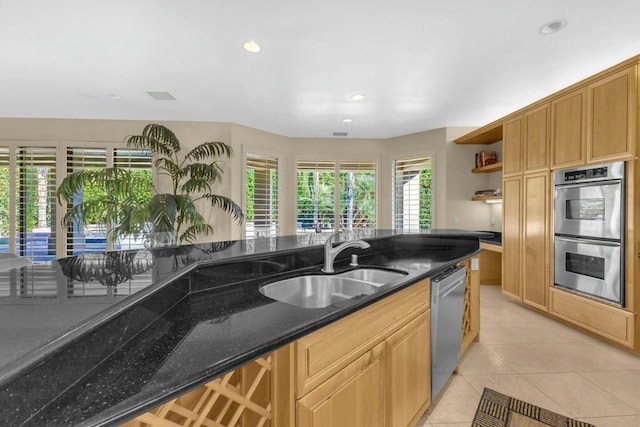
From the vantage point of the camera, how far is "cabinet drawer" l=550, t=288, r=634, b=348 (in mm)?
2512

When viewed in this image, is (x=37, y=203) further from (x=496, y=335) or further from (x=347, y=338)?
(x=496, y=335)

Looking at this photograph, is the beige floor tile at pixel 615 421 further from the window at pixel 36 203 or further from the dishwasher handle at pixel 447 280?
the window at pixel 36 203

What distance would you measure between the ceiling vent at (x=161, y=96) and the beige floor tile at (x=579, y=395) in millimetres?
4447

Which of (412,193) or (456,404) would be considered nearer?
(456,404)

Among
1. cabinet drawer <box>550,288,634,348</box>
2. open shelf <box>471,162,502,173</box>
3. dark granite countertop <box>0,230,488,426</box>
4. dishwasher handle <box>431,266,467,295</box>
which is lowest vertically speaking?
cabinet drawer <box>550,288,634,348</box>

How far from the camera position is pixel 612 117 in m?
2.59

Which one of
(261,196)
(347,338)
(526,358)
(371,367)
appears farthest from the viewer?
(261,196)

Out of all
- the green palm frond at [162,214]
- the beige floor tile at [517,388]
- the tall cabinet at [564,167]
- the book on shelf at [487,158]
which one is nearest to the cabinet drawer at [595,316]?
→ the tall cabinet at [564,167]

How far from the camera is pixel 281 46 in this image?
258 centimetres

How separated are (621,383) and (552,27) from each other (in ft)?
8.69

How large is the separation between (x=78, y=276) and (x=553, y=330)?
388 cm

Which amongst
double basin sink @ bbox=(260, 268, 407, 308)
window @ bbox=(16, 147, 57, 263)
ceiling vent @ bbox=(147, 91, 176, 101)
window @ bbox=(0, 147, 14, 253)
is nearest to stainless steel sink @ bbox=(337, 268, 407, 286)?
double basin sink @ bbox=(260, 268, 407, 308)

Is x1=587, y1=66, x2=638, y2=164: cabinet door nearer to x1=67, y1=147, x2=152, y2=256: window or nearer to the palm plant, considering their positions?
the palm plant

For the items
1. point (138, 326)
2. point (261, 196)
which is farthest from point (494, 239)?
point (138, 326)
